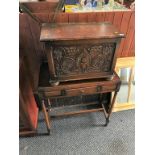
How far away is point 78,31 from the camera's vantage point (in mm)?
1006

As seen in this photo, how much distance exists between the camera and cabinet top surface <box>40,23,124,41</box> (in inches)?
36.8

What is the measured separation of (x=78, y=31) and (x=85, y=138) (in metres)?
1.03

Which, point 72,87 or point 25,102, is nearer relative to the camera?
point 72,87

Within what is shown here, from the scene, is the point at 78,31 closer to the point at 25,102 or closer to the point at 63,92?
the point at 63,92

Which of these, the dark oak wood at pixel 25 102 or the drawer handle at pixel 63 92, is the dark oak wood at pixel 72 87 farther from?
the dark oak wood at pixel 25 102

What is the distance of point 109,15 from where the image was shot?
1219 millimetres

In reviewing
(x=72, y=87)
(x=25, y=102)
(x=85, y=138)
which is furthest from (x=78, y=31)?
(x=85, y=138)

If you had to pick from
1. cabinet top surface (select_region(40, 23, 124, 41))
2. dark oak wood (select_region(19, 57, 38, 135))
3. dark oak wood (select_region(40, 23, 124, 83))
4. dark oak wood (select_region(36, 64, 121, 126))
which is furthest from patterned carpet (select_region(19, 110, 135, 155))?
cabinet top surface (select_region(40, 23, 124, 41))

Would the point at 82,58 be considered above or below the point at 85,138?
above

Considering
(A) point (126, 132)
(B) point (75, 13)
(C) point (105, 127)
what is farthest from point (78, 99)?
(B) point (75, 13)

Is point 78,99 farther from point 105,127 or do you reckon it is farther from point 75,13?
point 75,13

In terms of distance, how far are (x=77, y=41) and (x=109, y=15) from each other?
0.46 m

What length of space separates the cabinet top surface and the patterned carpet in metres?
1.00

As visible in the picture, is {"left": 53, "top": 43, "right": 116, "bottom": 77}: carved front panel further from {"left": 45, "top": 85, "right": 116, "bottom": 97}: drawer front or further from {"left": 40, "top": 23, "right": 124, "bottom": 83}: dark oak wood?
{"left": 45, "top": 85, "right": 116, "bottom": 97}: drawer front
